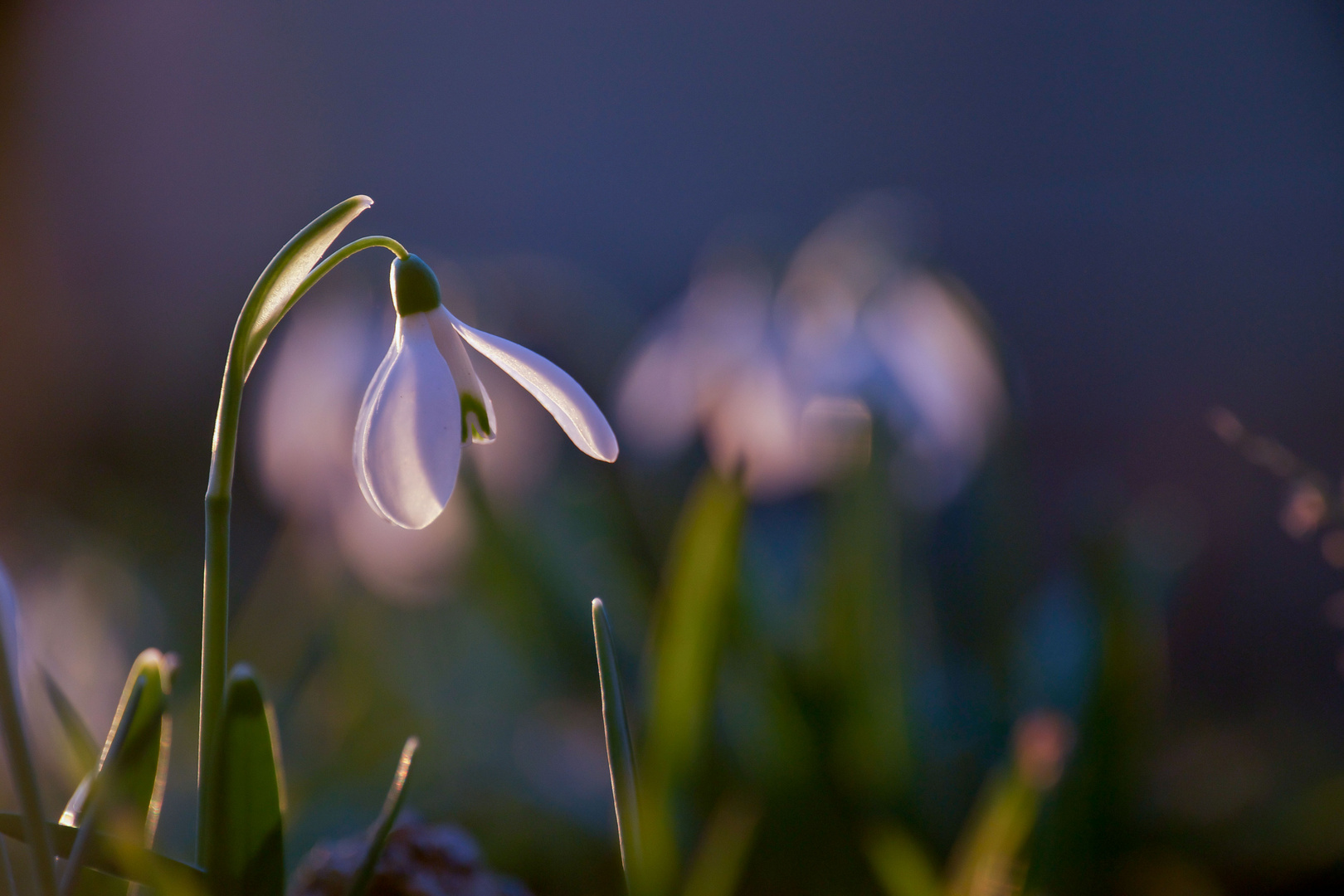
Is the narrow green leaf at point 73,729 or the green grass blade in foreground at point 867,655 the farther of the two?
the green grass blade in foreground at point 867,655

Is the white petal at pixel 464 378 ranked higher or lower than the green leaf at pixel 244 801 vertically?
higher

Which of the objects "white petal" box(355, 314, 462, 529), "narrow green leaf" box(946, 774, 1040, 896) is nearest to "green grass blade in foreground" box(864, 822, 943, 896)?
"narrow green leaf" box(946, 774, 1040, 896)

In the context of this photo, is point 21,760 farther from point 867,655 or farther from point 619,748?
point 867,655

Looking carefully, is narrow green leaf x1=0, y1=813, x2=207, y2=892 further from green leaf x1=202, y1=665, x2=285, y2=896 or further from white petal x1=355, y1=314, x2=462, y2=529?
white petal x1=355, y1=314, x2=462, y2=529

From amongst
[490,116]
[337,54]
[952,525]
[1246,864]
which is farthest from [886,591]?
[337,54]

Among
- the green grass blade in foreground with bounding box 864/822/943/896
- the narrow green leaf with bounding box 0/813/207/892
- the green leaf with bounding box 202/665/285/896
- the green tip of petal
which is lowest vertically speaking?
the narrow green leaf with bounding box 0/813/207/892

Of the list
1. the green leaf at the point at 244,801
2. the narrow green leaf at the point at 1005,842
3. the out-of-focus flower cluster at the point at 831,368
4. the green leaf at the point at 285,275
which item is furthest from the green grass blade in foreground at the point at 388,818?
the out-of-focus flower cluster at the point at 831,368

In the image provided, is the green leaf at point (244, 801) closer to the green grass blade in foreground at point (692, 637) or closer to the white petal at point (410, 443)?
the white petal at point (410, 443)
